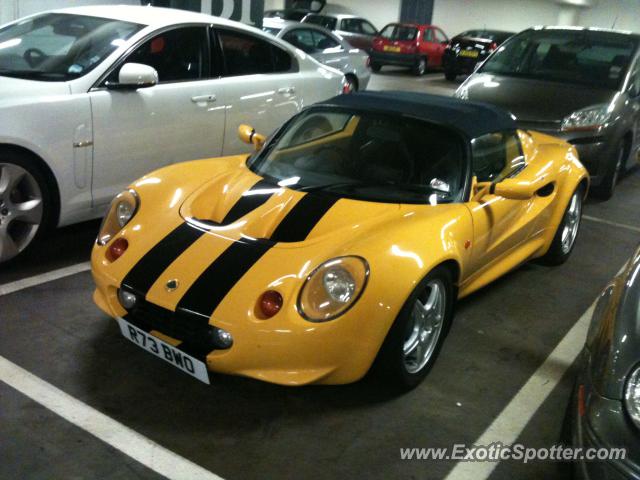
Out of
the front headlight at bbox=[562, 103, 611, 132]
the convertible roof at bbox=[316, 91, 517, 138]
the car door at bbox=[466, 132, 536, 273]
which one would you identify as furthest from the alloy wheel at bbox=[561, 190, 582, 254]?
the front headlight at bbox=[562, 103, 611, 132]

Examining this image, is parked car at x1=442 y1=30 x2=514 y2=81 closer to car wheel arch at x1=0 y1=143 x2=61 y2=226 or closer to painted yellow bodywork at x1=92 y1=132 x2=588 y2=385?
painted yellow bodywork at x1=92 y1=132 x2=588 y2=385

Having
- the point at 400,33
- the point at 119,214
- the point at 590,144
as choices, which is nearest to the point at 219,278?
the point at 119,214

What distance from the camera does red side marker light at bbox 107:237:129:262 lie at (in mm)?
3047

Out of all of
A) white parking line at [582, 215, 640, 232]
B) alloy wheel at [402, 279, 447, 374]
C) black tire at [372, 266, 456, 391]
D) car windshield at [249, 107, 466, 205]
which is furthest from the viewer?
white parking line at [582, 215, 640, 232]

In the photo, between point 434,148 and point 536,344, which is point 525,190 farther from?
point 536,344

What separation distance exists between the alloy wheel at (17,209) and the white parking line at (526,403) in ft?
9.05

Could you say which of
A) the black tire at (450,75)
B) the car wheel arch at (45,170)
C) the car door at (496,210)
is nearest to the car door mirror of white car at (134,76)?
the car wheel arch at (45,170)

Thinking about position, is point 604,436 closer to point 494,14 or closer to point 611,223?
point 611,223

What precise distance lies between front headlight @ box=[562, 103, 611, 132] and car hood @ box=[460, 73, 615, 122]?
0.05 metres

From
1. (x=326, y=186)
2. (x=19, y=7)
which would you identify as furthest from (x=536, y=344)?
(x=19, y=7)

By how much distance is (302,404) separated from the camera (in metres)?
2.93

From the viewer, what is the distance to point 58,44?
14.7ft

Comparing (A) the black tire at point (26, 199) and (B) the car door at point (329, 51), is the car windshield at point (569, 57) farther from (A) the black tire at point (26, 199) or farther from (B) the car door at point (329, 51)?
(A) the black tire at point (26, 199)

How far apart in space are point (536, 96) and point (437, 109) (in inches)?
128
